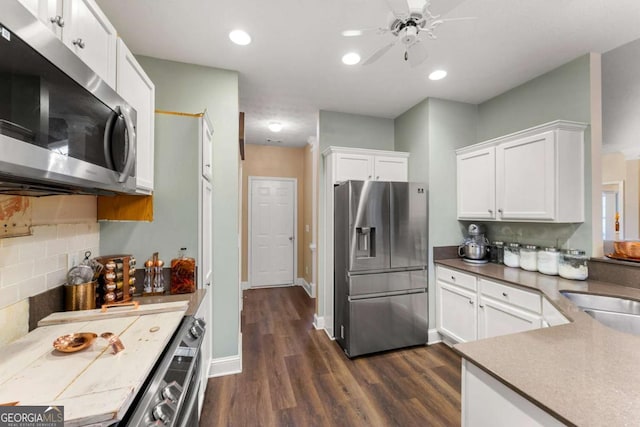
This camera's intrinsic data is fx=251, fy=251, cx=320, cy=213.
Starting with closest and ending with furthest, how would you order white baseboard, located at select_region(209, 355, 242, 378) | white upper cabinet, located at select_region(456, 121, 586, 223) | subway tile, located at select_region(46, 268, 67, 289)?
1. subway tile, located at select_region(46, 268, 67, 289)
2. white upper cabinet, located at select_region(456, 121, 586, 223)
3. white baseboard, located at select_region(209, 355, 242, 378)

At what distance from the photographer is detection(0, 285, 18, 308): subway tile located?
3.20 ft

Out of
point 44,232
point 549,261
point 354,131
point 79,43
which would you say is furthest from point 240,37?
point 549,261

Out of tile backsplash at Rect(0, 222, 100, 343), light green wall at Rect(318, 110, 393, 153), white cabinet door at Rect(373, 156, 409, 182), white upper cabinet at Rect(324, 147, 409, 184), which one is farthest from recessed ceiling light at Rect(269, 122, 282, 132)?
tile backsplash at Rect(0, 222, 100, 343)

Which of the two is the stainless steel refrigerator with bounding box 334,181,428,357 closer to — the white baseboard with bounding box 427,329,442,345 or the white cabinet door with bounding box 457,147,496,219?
the white baseboard with bounding box 427,329,442,345

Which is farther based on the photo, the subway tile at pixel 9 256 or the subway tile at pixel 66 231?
the subway tile at pixel 66 231

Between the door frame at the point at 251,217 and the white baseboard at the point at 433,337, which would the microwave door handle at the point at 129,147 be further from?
the door frame at the point at 251,217

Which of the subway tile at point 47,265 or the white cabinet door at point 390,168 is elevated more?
the white cabinet door at point 390,168

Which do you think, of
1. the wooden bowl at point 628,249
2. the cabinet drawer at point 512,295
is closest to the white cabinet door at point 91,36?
the cabinet drawer at point 512,295

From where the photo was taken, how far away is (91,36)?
1.05 meters

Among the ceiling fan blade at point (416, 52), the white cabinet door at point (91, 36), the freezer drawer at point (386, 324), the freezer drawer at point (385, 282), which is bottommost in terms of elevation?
the freezer drawer at point (386, 324)

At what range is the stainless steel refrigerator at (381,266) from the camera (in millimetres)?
2512

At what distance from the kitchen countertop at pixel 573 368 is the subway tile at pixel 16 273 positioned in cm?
179

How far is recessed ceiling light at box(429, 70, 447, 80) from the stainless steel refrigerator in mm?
1044

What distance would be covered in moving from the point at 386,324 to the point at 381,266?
598 mm
